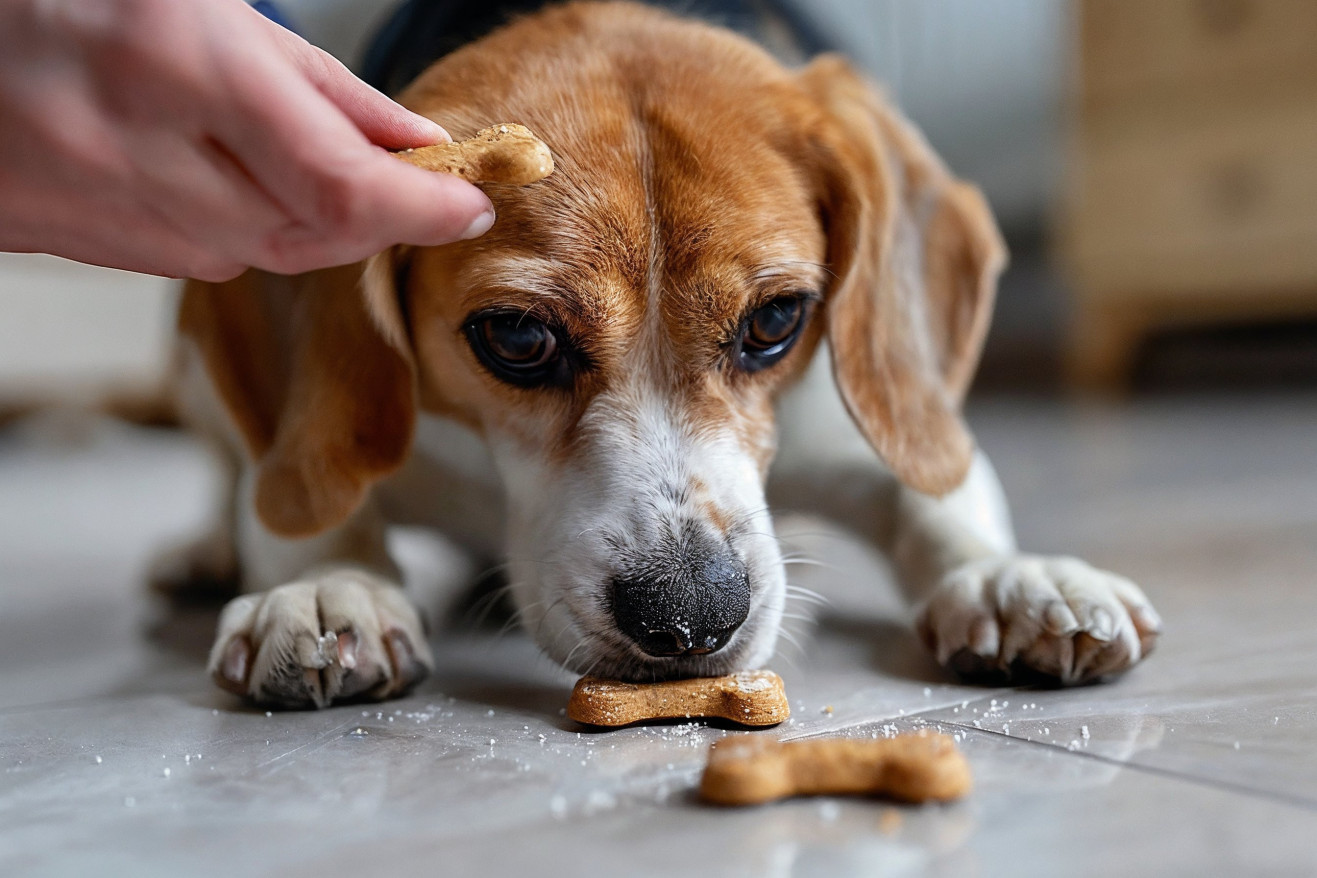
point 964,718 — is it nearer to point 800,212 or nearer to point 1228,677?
point 1228,677

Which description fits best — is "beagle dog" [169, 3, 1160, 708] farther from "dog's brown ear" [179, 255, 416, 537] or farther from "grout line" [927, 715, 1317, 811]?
"grout line" [927, 715, 1317, 811]

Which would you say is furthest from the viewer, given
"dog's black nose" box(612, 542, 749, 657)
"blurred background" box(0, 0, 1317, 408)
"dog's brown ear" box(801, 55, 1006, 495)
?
"blurred background" box(0, 0, 1317, 408)

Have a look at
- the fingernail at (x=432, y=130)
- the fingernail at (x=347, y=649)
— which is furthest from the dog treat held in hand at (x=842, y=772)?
the fingernail at (x=432, y=130)

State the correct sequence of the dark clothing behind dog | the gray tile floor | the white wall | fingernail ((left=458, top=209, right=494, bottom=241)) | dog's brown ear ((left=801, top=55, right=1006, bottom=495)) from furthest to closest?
the white wall → the dark clothing behind dog → dog's brown ear ((left=801, top=55, right=1006, bottom=495)) → fingernail ((left=458, top=209, right=494, bottom=241)) → the gray tile floor

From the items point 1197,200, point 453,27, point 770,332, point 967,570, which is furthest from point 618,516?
point 1197,200

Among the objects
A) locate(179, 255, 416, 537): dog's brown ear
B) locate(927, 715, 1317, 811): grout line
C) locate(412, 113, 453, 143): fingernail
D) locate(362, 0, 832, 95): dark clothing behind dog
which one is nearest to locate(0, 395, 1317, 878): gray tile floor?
locate(927, 715, 1317, 811): grout line

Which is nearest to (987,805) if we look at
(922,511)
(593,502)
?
(593,502)
